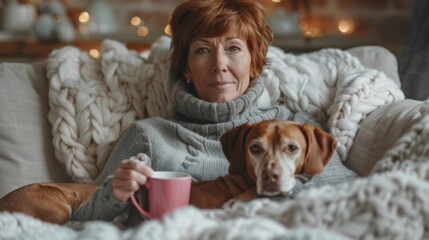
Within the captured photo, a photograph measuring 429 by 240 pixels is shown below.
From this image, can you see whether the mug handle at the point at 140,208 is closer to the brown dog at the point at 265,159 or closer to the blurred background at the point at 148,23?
the brown dog at the point at 265,159

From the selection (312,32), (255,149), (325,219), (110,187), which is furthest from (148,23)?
(325,219)

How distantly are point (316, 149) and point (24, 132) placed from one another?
2.95 ft

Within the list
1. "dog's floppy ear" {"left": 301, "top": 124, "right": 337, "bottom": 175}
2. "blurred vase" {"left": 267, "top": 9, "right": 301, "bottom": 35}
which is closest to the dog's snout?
"dog's floppy ear" {"left": 301, "top": 124, "right": 337, "bottom": 175}

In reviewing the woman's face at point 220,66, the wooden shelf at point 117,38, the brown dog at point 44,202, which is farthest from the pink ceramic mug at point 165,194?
the wooden shelf at point 117,38

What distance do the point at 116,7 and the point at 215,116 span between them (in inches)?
79.4

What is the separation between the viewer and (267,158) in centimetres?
117

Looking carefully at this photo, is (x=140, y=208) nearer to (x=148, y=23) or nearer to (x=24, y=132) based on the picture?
(x=24, y=132)

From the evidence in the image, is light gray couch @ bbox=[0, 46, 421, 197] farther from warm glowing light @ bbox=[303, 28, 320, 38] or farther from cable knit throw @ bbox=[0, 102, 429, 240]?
warm glowing light @ bbox=[303, 28, 320, 38]

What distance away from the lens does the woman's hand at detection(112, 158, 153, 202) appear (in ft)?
3.92

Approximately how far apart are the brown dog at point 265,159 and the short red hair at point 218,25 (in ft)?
1.51

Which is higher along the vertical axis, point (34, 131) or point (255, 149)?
point (255, 149)

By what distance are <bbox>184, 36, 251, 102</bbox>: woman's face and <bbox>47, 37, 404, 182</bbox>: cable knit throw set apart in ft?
0.36

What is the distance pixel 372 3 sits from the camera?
3.37m

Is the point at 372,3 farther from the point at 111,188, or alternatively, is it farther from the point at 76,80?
the point at 111,188
